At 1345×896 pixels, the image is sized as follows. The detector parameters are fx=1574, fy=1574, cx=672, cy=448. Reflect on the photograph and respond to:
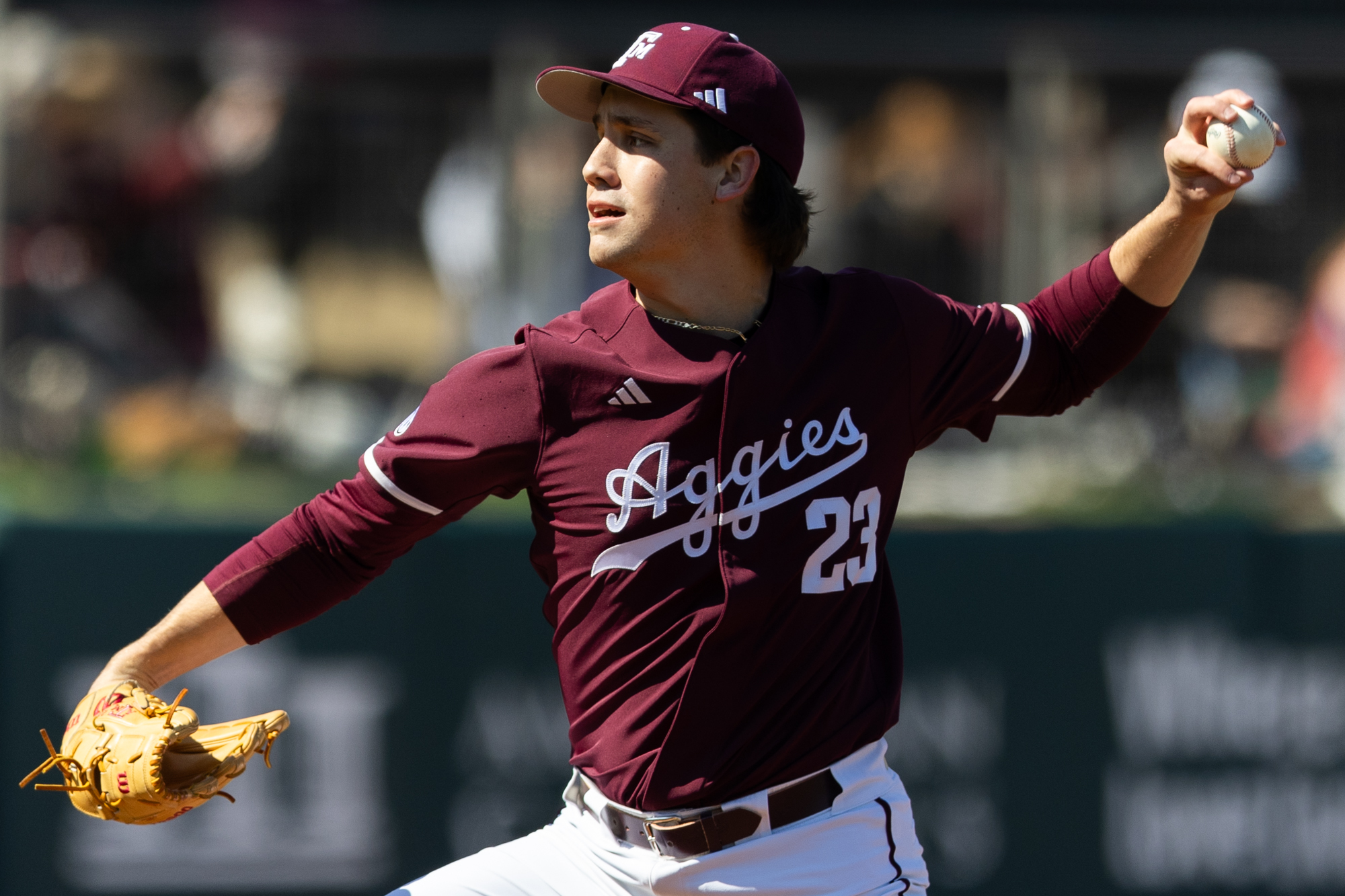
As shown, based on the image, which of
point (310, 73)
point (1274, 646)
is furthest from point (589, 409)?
point (310, 73)

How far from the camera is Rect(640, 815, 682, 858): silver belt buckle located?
9.12 feet

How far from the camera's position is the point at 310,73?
22.6 ft

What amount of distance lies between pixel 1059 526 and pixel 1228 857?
1.28 meters

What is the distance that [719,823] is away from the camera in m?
2.78

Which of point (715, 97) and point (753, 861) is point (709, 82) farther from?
point (753, 861)

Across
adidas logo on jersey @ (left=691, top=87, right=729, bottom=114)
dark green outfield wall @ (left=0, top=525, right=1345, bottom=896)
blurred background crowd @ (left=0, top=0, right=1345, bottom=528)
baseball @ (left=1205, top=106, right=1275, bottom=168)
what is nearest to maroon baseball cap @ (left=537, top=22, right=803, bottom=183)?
adidas logo on jersey @ (left=691, top=87, right=729, bottom=114)

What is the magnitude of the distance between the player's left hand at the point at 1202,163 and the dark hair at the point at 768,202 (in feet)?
2.27

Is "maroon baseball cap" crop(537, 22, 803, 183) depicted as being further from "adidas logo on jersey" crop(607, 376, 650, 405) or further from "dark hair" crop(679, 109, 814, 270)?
"adidas logo on jersey" crop(607, 376, 650, 405)

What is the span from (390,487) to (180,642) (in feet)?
1.55

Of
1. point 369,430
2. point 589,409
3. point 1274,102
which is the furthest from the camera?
point 1274,102

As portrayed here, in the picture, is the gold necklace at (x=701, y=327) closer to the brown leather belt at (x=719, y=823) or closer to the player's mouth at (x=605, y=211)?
the player's mouth at (x=605, y=211)

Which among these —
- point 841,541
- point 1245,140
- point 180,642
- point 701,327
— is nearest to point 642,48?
point 701,327

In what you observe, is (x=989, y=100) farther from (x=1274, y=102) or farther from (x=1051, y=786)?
(x=1051, y=786)

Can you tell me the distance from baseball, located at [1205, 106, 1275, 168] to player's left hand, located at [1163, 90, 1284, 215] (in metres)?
0.01
